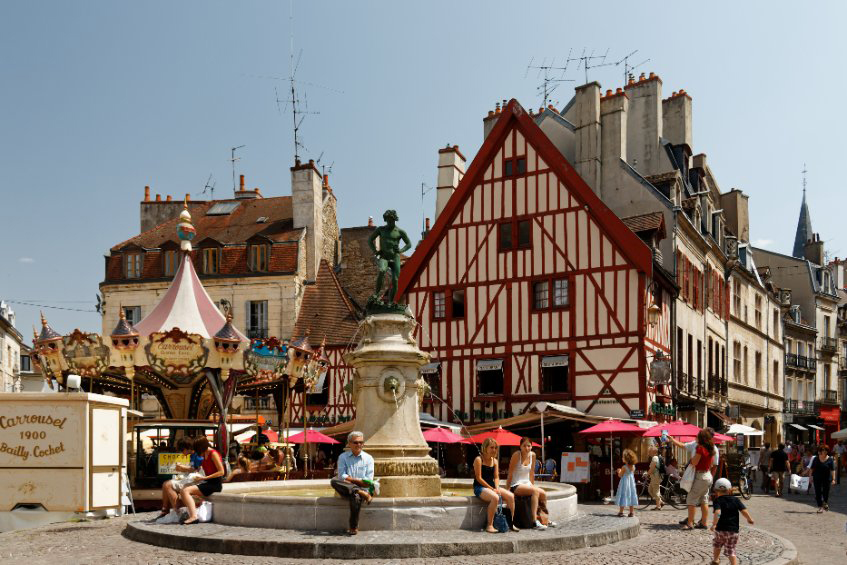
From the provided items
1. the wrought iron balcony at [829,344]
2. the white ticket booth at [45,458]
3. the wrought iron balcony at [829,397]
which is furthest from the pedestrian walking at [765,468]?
the wrought iron balcony at [829,397]

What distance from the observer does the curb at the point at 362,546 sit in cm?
916

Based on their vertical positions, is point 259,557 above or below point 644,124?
below

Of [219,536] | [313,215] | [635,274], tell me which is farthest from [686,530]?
[313,215]

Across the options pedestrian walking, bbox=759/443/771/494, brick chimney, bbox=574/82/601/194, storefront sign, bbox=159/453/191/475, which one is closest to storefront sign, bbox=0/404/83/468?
storefront sign, bbox=159/453/191/475

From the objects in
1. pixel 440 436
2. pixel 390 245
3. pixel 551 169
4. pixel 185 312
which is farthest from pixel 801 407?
pixel 390 245

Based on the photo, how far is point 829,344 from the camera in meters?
50.0

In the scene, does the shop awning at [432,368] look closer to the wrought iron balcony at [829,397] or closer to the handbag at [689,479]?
the handbag at [689,479]

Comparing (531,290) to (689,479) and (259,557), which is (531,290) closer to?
(689,479)

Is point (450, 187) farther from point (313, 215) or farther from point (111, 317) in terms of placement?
point (111, 317)

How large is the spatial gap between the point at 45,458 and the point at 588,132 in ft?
68.9

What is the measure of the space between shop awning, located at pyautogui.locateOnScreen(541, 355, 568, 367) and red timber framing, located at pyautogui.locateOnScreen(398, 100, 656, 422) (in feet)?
0.10

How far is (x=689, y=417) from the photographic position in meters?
30.0

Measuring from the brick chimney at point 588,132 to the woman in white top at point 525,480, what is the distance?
19335 millimetres

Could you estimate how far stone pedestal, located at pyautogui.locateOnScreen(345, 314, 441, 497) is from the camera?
470 inches
